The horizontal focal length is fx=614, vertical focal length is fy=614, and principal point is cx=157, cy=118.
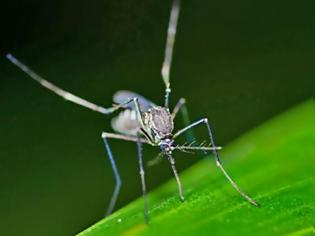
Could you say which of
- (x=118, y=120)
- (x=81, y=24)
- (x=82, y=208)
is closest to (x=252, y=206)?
(x=118, y=120)

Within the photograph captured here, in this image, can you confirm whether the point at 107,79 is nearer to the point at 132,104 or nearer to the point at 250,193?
the point at 132,104

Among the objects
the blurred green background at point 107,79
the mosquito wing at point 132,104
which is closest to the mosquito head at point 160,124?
the mosquito wing at point 132,104

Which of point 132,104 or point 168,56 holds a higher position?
point 168,56

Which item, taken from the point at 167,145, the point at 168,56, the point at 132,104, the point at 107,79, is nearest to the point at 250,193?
the point at 167,145

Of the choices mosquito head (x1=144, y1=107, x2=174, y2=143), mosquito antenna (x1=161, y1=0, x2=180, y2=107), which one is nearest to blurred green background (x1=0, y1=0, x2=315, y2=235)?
mosquito antenna (x1=161, y1=0, x2=180, y2=107)

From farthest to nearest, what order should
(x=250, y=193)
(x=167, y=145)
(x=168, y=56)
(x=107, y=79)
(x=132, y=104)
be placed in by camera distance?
1. (x=107, y=79)
2. (x=168, y=56)
3. (x=132, y=104)
4. (x=167, y=145)
5. (x=250, y=193)
